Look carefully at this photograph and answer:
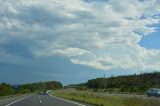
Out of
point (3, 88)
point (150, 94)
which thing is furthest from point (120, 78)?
point (150, 94)

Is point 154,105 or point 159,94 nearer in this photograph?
point 154,105

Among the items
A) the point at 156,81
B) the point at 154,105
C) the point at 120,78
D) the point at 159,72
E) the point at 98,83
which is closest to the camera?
the point at 154,105

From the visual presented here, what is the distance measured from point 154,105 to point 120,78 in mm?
146639

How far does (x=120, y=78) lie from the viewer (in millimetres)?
178500

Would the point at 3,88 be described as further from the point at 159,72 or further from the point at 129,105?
the point at 129,105

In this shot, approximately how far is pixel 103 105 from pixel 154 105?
197 inches

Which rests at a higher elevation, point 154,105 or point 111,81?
point 111,81

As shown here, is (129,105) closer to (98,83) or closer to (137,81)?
(137,81)

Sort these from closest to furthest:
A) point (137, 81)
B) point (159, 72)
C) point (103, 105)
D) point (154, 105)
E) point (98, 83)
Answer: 1. point (103, 105)
2. point (154, 105)
3. point (159, 72)
4. point (137, 81)
5. point (98, 83)

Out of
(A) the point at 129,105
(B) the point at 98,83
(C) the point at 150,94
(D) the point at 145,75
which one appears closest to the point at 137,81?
(D) the point at 145,75

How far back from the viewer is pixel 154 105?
3253 centimetres

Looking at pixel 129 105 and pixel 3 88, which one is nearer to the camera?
pixel 129 105

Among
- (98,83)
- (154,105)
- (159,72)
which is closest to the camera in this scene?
(154,105)

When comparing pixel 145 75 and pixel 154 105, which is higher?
pixel 145 75
